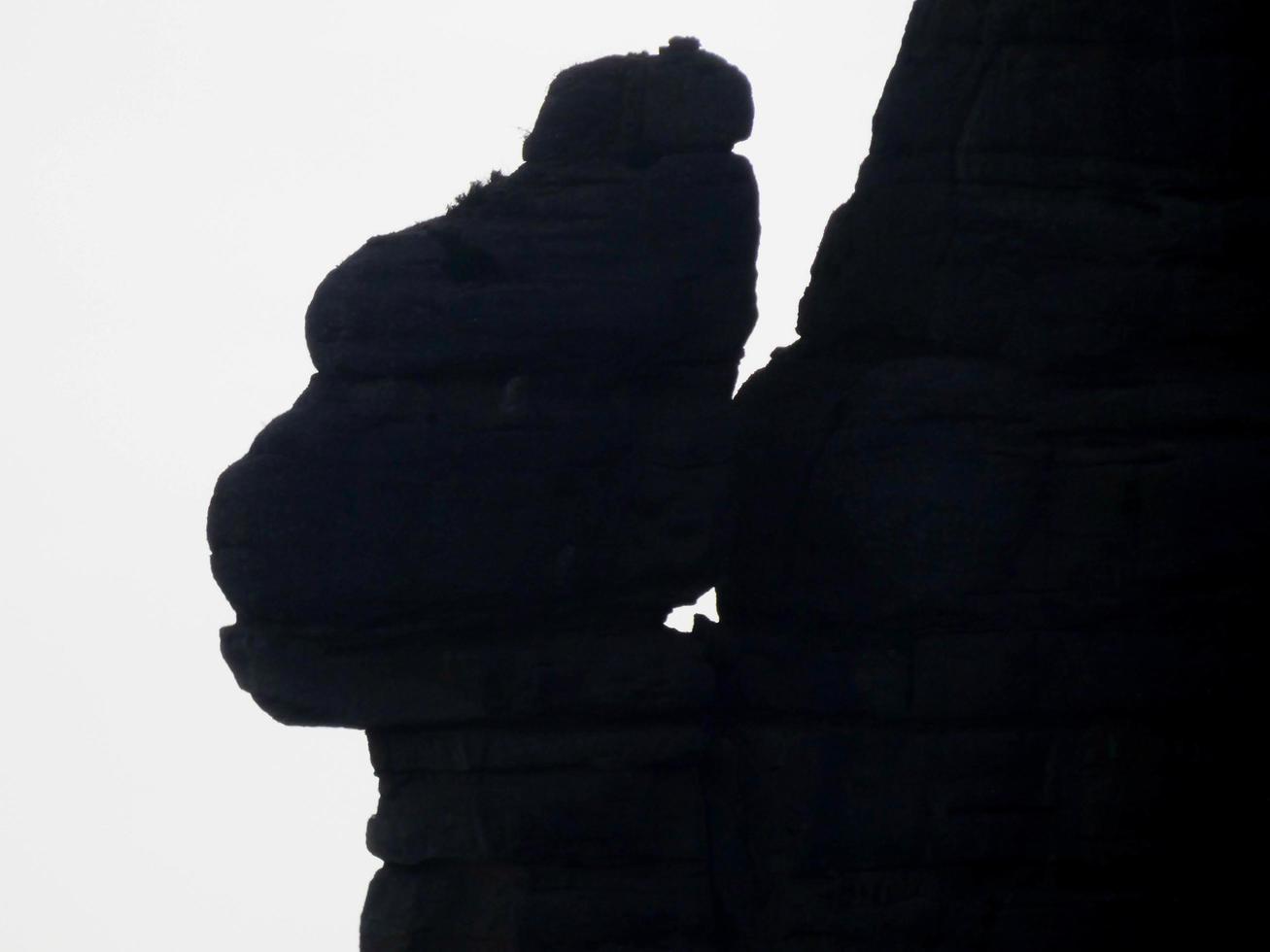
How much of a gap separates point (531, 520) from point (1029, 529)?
5.47 metres

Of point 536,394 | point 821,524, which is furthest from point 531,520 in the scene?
point 821,524

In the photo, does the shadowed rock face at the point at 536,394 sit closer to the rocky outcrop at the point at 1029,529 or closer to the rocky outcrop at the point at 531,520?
the rocky outcrop at the point at 531,520

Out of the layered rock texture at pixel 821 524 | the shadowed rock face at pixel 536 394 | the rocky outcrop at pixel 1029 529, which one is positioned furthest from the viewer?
the rocky outcrop at pixel 1029 529

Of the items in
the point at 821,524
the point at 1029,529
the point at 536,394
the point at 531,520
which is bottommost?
the point at 1029,529

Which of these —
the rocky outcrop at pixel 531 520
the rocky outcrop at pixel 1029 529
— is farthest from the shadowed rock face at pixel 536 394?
the rocky outcrop at pixel 1029 529

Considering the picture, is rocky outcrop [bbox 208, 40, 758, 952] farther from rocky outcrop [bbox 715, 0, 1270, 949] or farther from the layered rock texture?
rocky outcrop [bbox 715, 0, 1270, 949]

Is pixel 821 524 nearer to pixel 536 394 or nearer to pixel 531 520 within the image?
pixel 531 520

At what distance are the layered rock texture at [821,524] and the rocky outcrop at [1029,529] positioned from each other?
4 cm

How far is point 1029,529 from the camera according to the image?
98.1ft

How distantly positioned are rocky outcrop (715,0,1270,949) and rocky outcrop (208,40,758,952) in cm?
129

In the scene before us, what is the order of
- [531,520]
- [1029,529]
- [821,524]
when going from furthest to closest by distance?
[821,524], [1029,529], [531,520]

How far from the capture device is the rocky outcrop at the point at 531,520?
28781mm

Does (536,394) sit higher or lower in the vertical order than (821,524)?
higher

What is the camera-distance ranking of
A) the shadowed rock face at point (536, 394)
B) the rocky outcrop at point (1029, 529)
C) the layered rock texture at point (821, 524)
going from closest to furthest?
1. the shadowed rock face at point (536, 394)
2. the layered rock texture at point (821, 524)
3. the rocky outcrop at point (1029, 529)
